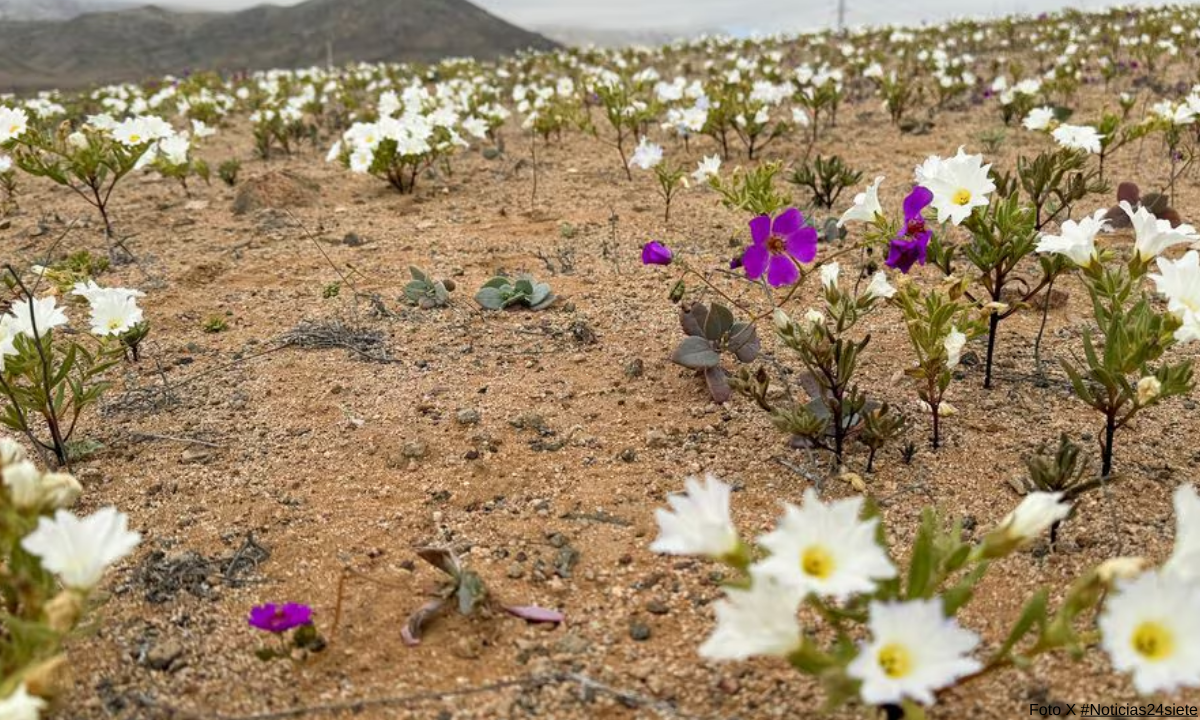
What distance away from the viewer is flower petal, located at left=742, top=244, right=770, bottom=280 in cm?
255

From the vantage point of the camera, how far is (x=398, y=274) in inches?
166

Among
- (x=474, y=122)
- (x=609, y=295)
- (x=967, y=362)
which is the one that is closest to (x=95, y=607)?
(x=609, y=295)

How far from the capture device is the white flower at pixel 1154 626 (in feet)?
3.69

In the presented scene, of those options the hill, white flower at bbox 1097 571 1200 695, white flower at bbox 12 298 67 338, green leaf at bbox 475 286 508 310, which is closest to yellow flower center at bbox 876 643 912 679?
white flower at bbox 1097 571 1200 695

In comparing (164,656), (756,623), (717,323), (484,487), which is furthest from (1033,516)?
(164,656)

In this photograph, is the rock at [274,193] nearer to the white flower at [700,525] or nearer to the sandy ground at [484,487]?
the sandy ground at [484,487]

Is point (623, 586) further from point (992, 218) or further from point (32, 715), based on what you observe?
point (992, 218)

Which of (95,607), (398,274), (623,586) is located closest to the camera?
(95,607)

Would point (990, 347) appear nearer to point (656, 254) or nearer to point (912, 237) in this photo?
point (912, 237)

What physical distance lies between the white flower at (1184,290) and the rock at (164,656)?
213 cm

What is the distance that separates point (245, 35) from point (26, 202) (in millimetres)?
28961

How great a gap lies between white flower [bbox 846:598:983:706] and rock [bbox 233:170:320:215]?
5.07m

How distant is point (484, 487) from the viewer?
2445 millimetres

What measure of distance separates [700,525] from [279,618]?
931 millimetres
